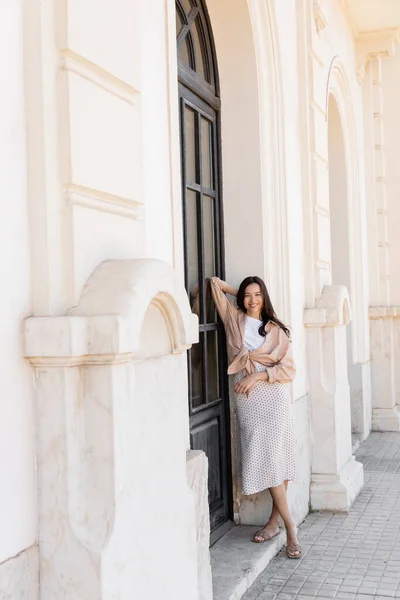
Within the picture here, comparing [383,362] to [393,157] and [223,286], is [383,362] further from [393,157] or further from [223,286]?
[223,286]

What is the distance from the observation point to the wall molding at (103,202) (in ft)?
8.86

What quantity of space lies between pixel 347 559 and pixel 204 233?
2.33 meters

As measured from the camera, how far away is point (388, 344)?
10961 mm

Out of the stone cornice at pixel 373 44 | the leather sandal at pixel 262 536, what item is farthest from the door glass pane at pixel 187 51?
the stone cornice at pixel 373 44

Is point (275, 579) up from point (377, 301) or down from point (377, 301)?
down

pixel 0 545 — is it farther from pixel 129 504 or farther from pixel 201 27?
pixel 201 27

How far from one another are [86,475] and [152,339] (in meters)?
0.71

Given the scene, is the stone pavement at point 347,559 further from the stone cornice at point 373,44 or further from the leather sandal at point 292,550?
the stone cornice at point 373,44

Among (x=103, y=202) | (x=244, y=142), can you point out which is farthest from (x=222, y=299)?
(x=103, y=202)

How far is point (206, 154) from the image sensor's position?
561 centimetres

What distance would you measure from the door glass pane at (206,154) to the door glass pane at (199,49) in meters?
0.33

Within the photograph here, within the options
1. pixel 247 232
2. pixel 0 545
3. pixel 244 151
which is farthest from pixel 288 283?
pixel 0 545

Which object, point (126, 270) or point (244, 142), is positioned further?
point (244, 142)

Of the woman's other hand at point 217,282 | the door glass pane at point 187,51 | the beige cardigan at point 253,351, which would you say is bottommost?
the beige cardigan at point 253,351
